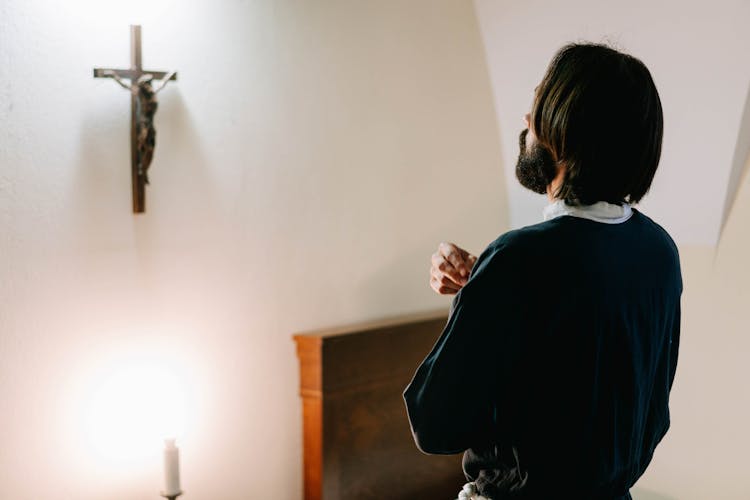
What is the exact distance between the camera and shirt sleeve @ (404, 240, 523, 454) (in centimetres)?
144

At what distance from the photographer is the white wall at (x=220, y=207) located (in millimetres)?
2352

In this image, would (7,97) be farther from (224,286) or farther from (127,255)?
(224,286)

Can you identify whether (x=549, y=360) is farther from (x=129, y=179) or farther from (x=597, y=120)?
(x=129, y=179)

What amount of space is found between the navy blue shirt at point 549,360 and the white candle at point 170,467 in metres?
1.20

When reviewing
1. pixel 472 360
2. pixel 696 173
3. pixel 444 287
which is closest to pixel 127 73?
pixel 444 287

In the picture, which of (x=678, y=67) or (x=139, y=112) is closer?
(x=139, y=112)

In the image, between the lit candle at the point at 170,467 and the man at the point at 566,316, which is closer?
the man at the point at 566,316

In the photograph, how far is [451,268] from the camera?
1.65 m

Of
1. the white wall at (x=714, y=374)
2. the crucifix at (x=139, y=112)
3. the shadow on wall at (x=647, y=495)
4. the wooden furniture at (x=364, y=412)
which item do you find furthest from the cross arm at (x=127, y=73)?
the shadow on wall at (x=647, y=495)

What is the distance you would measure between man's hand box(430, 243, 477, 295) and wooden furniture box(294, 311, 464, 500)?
1.36 metres

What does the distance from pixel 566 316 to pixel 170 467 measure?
1428 mm

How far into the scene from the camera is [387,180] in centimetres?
335

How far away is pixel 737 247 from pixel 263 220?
5.33ft

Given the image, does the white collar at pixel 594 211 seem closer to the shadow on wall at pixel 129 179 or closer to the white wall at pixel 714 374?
the shadow on wall at pixel 129 179
